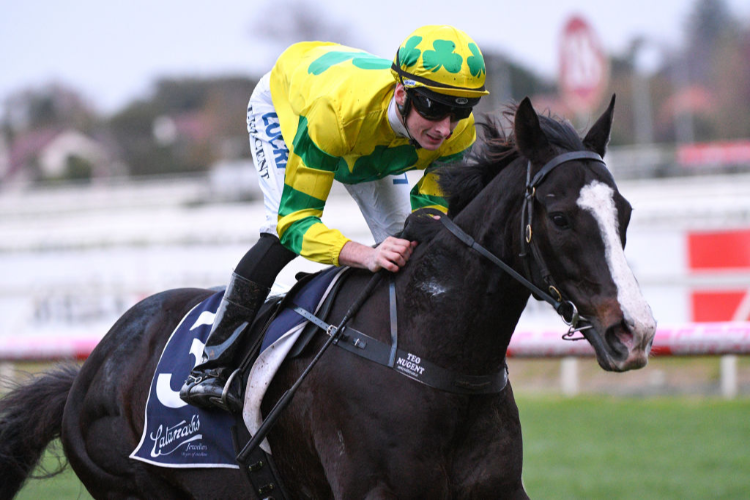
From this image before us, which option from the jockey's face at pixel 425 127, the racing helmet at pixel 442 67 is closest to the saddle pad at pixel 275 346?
the jockey's face at pixel 425 127

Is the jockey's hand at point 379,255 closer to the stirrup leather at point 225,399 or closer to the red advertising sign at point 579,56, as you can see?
the stirrup leather at point 225,399

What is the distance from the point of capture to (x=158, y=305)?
390 centimetres

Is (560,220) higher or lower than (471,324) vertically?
higher

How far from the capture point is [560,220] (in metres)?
2.48

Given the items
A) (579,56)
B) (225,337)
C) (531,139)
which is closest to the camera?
(531,139)

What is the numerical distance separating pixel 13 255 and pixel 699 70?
159 ft

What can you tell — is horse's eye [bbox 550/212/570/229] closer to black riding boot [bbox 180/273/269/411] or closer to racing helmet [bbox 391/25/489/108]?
racing helmet [bbox 391/25/489/108]

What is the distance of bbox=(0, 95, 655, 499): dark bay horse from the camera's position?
242 centimetres

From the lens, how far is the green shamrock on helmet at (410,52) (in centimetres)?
286

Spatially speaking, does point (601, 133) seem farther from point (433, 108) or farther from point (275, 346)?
point (275, 346)

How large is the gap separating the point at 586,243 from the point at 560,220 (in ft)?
0.33

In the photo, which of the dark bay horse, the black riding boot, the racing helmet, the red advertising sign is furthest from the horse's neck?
the red advertising sign

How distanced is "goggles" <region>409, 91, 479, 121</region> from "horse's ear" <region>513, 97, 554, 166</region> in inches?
11.5

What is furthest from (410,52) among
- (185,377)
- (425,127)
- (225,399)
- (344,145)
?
(185,377)
